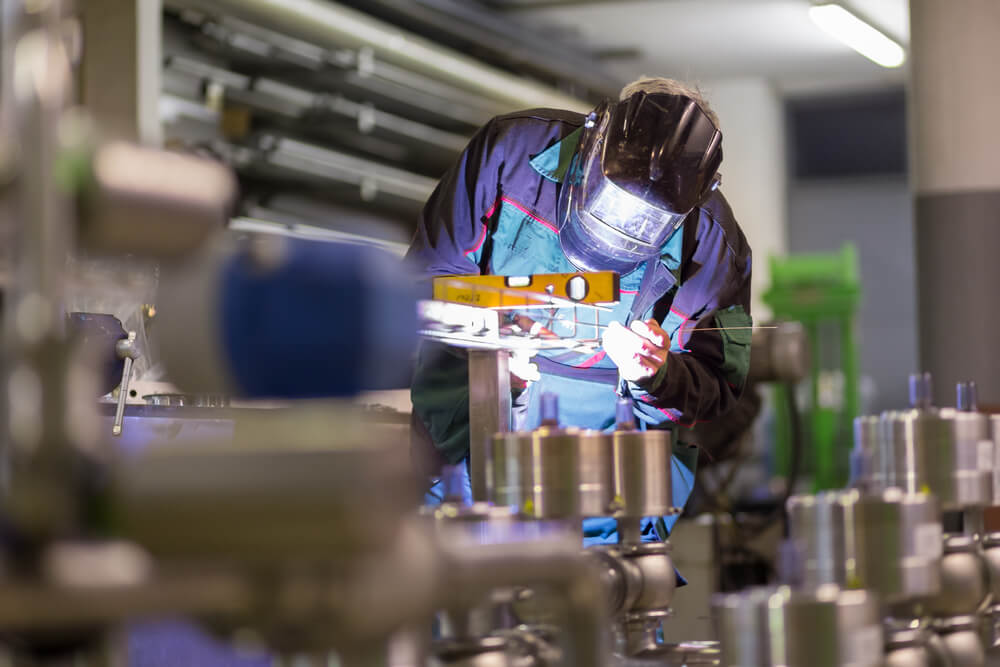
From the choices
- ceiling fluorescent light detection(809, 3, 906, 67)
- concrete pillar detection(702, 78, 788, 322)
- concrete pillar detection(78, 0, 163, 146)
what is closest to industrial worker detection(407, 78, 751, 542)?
concrete pillar detection(78, 0, 163, 146)

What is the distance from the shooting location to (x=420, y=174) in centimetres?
509

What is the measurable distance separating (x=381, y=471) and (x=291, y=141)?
3.86 metres

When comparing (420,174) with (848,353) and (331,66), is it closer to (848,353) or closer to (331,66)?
(331,66)

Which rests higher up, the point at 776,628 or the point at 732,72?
the point at 732,72

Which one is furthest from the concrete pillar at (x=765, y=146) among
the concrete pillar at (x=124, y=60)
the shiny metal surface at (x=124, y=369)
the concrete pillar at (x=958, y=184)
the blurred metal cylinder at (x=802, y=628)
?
the blurred metal cylinder at (x=802, y=628)

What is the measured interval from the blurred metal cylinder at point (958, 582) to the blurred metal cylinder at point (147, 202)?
2.42 ft

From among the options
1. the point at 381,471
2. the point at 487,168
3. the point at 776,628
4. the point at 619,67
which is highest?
the point at 619,67

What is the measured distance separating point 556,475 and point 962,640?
1.19 feet

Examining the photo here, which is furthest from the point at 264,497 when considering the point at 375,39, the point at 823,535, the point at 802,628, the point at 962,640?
the point at 375,39

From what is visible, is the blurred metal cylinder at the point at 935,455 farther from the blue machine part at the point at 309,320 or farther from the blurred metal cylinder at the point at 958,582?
the blue machine part at the point at 309,320

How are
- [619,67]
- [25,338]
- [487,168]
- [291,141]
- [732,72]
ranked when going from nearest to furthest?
[25,338]
[487,168]
[291,141]
[619,67]
[732,72]

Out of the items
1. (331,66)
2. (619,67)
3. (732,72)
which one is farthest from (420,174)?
(732,72)

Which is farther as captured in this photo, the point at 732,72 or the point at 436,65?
the point at 732,72

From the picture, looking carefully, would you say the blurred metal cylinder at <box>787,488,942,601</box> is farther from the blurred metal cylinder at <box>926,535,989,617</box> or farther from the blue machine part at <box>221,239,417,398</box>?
the blue machine part at <box>221,239,417,398</box>
